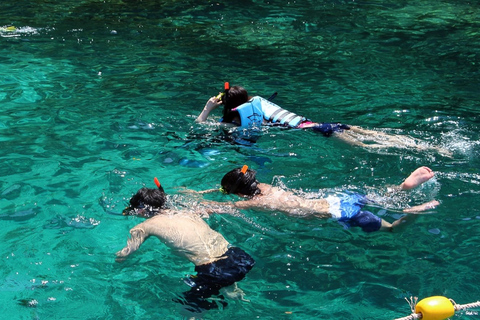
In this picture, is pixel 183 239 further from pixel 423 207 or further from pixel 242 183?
pixel 423 207

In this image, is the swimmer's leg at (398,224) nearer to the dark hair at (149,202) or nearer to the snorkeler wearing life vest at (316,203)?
the snorkeler wearing life vest at (316,203)

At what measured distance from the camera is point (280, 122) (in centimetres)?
694

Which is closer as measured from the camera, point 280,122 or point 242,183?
point 242,183

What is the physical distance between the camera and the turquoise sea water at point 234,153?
4410 millimetres

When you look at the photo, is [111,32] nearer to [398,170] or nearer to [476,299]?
[398,170]

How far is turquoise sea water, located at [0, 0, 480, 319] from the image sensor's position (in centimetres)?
441

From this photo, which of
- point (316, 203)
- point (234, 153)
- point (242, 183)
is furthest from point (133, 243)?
point (234, 153)

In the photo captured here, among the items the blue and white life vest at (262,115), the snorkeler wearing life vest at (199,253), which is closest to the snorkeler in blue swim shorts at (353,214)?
the snorkeler wearing life vest at (199,253)

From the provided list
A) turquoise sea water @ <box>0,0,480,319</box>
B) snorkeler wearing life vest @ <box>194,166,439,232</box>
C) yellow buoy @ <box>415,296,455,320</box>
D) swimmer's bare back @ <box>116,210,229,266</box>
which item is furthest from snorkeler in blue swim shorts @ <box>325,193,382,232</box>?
yellow buoy @ <box>415,296,455,320</box>

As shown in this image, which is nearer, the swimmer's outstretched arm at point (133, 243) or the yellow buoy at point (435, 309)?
the yellow buoy at point (435, 309)

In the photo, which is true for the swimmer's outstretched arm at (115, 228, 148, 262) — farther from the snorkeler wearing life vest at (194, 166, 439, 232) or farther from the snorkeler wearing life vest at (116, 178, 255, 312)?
the snorkeler wearing life vest at (194, 166, 439, 232)

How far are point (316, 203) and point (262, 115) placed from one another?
218 cm

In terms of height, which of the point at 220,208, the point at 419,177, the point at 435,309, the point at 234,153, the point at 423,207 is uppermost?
the point at 419,177

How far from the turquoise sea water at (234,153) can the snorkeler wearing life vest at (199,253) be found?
18 centimetres
